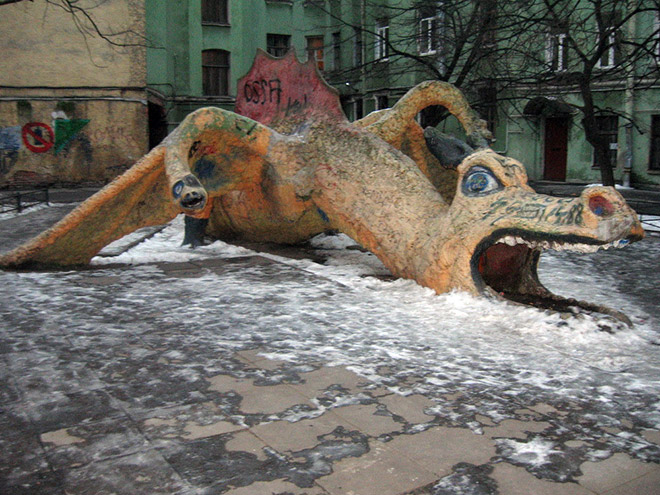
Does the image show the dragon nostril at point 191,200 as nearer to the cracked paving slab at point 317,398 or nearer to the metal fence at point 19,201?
the cracked paving slab at point 317,398

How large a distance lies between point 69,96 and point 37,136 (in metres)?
1.43

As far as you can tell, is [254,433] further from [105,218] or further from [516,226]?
[105,218]

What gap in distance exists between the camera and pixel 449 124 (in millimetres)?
22969

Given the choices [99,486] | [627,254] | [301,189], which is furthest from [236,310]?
[627,254]

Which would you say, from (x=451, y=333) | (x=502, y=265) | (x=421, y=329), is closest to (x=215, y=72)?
(x=502, y=265)

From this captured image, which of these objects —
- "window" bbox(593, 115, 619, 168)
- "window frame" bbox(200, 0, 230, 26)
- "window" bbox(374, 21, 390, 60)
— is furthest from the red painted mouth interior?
"window frame" bbox(200, 0, 230, 26)

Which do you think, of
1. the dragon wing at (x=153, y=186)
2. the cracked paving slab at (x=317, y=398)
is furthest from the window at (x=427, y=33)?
the cracked paving slab at (x=317, y=398)

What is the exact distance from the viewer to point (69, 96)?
61.3 feet

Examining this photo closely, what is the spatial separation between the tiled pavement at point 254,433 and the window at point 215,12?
74.4ft

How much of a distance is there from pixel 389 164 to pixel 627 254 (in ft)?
11.2

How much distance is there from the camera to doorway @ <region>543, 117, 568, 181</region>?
21.4 m

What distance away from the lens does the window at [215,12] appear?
24564mm

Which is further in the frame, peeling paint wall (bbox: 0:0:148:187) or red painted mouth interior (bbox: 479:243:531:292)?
peeling paint wall (bbox: 0:0:148:187)

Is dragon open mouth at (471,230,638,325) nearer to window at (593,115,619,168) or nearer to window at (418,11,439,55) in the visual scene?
window at (418,11,439,55)
